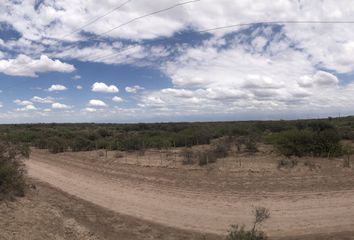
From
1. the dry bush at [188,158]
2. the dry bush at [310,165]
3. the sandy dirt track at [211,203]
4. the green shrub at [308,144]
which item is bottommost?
the sandy dirt track at [211,203]

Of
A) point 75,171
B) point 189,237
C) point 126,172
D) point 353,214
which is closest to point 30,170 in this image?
point 75,171

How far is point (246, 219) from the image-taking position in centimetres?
1241

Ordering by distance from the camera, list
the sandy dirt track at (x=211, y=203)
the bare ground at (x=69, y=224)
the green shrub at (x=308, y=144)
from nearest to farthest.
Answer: the bare ground at (x=69, y=224)
the sandy dirt track at (x=211, y=203)
the green shrub at (x=308, y=144)

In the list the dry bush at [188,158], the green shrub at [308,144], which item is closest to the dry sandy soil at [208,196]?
the dry bush at [188,158]

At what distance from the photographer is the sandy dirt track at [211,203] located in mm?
11992

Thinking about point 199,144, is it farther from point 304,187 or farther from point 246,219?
point 246,219

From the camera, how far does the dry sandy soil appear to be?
11844 millimetres

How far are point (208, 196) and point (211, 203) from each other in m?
1.16

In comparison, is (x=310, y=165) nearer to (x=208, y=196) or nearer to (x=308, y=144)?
(x=308, y=144)

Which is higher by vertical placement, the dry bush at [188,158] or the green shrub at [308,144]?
the green shrub at [308,144]

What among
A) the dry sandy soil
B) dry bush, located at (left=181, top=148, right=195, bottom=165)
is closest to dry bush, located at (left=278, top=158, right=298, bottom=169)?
the dry sandy soil

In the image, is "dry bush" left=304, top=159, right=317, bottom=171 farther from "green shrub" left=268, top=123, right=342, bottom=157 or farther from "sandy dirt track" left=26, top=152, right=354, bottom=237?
"green shrub" left=268, top=123, right=342, bottom=157

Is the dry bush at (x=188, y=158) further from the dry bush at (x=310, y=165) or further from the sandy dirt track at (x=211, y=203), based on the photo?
the dry bush at (x=310, y=165)

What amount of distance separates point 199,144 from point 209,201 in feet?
82.4
